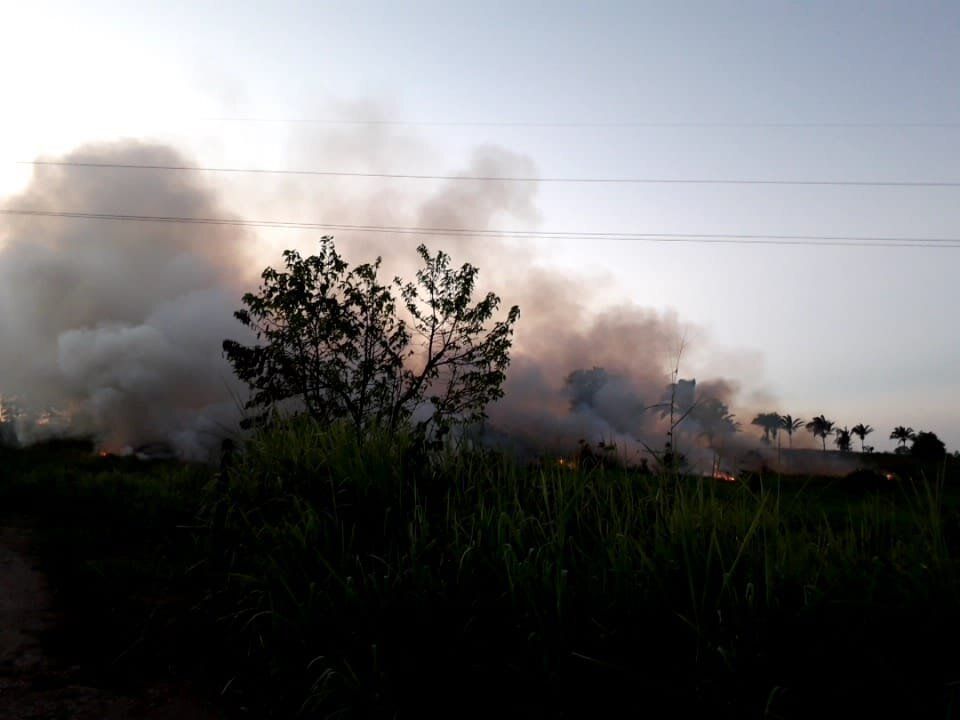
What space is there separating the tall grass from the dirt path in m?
0.46

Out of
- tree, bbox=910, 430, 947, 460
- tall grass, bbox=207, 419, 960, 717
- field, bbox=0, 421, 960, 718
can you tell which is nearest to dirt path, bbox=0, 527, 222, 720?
field, bbox=0, 421, 960, 718

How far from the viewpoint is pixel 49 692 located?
5.14m

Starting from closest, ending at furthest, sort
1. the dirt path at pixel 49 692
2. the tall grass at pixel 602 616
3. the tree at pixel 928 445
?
the tall grass at pixel 602 616, the dirt path at pixel 49 692, the tree at pixel 928 445

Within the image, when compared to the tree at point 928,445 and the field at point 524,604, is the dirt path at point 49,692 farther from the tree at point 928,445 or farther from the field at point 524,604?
the tree at point 928,445

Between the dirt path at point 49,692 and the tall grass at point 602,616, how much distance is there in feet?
1.51

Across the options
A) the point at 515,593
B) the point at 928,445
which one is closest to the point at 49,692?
the point at 515,593

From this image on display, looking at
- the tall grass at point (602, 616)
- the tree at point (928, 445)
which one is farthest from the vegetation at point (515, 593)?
the tree at point (928, 445)

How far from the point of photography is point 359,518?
6.43 m

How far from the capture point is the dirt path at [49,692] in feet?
15.9

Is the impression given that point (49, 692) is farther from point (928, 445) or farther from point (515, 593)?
point (928, 445)

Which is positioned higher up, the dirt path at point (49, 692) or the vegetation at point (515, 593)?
the vegetation at point (515, 593)

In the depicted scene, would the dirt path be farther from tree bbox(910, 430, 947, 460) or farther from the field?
tree bbox(910, 430, 947, 460)

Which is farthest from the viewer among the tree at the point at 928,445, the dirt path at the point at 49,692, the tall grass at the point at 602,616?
the tree at the point at 928,445

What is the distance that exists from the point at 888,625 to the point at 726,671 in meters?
0.91
